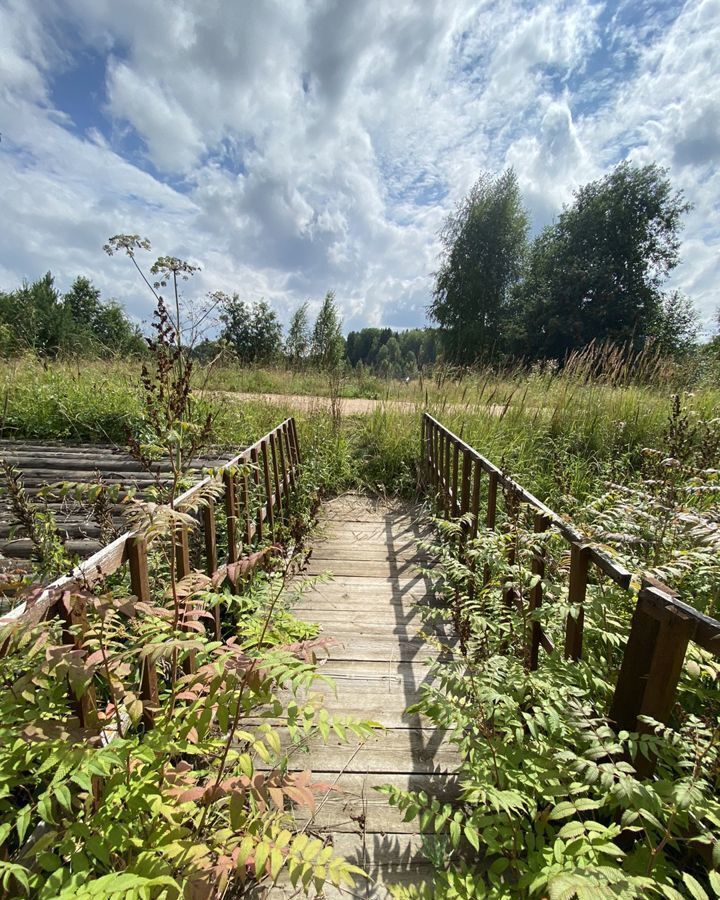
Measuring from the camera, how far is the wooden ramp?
1349 mm

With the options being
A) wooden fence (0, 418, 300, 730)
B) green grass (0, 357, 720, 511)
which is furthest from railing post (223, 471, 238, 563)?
green grass (0, 357, 720, 511)

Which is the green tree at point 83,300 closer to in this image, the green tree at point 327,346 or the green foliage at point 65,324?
the green foliage at point 65,324

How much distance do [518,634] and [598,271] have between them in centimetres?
1954

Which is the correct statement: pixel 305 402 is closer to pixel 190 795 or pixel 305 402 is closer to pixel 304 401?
pixel 304 401

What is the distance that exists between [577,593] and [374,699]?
1169 millimetres

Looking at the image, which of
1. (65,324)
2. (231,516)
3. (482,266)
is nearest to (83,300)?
(65,324)

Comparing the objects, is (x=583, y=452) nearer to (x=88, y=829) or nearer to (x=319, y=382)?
(x=319, y=382)

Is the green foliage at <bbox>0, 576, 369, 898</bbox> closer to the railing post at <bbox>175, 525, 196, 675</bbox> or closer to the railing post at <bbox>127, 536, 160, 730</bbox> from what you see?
the railing post at <bbox>127, 536, 160, 730</bbox>

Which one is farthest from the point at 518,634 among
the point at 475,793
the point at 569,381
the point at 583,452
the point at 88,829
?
the point at 569,381

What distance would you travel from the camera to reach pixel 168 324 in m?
1.14

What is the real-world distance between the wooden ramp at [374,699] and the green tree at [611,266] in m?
17.2

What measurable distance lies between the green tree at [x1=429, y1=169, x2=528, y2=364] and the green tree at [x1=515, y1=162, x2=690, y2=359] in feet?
6.67

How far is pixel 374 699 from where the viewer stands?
200cm

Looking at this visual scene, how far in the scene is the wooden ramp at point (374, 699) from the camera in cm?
135
